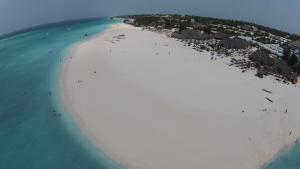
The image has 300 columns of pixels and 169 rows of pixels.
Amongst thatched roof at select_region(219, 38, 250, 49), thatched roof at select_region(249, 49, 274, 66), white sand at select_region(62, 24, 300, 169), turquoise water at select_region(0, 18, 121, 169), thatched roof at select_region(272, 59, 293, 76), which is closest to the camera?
turquoise water at select_region(0, 18, 121, 169)

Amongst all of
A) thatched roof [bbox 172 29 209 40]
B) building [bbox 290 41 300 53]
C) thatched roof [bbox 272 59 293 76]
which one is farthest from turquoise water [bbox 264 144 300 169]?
thatched roof [bbox 172 29 209 40]

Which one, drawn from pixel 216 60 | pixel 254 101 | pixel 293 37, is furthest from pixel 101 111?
pixel 293 37

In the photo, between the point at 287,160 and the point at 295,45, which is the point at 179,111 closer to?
the point at 287,160

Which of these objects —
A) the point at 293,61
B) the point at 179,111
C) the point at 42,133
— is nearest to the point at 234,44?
the point at 293,61

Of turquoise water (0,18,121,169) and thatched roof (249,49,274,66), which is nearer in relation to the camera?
turquoise water (0,18,121,169)

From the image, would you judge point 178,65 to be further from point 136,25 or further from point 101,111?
point 136,25

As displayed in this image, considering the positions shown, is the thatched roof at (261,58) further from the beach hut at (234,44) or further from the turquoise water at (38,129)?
the turquoise water at (38,129)

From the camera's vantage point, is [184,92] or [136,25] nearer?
[184,92]

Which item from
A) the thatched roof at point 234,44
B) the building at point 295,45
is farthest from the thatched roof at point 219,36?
the building at point 295,45

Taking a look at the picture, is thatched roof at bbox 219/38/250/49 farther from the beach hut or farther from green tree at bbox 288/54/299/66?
green tree at bbox 288/54/299/66
